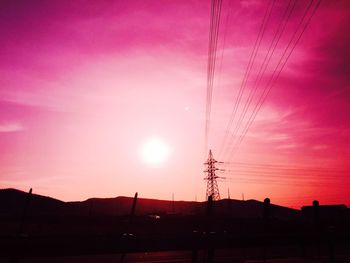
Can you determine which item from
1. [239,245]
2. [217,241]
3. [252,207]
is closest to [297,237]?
[239,245]

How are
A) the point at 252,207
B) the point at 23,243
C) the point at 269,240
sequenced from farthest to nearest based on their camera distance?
1. the point at 252,207
2. the point at 269,240
3. the point at 23,243

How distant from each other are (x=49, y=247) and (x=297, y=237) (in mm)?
4923

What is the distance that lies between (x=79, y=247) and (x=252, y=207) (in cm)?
16483

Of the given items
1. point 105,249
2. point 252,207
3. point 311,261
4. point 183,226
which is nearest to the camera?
point 105,249

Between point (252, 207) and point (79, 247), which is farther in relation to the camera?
point (252, 207)

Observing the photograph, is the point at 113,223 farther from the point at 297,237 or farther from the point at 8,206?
the point at 8,206

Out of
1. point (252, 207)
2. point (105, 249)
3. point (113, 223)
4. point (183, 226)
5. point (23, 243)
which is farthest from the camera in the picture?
point (252, 207)

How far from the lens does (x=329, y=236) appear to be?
6.06m

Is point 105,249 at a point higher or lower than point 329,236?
lower

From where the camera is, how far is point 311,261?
5871mm

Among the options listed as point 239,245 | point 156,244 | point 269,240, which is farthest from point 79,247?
point 269,240

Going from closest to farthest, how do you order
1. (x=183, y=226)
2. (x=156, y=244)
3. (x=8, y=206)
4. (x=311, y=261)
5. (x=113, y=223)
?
(x=156, y=244) → (x=311, y=261) → (x=113, y=223) → (x=183, y=226) → (x=8, y=206)

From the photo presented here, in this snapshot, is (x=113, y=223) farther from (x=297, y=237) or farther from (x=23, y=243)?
(x=23, y=243)

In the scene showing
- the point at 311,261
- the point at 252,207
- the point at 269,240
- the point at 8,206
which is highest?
the point at 252,207
